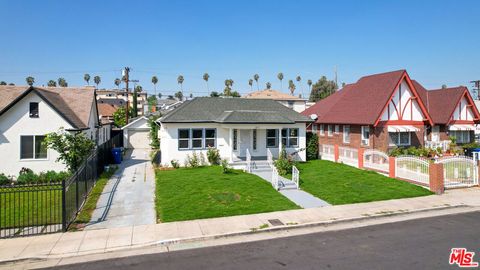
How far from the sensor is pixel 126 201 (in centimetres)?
1371

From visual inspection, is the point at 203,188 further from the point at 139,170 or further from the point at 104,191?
the point at 139,170

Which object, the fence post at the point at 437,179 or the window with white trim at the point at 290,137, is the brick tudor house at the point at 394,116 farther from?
the fence post at the point at 437,179

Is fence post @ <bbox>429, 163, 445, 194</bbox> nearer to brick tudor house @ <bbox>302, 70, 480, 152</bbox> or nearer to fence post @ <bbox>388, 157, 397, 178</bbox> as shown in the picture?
fence post @ <bbox>388, 157, 397, 178</bbox>

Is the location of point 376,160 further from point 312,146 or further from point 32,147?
point 32,147

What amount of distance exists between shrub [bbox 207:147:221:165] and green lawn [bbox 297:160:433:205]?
20.1 feet

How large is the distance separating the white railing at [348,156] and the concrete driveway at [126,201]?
544 inches

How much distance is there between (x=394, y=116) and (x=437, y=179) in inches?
397

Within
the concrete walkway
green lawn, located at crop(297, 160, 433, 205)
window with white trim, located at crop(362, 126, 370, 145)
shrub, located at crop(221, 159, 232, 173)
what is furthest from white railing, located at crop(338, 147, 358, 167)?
shrub, located at crop(221, 159, 232, 173)

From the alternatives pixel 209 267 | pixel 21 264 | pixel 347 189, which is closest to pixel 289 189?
pixel 347 189

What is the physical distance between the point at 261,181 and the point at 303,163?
7.37 m

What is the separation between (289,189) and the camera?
15.7m

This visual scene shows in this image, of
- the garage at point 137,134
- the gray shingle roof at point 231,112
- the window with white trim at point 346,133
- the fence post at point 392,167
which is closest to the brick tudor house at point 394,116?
the window with white trim at point 346,133

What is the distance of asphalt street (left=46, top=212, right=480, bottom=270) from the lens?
7715 millimetres

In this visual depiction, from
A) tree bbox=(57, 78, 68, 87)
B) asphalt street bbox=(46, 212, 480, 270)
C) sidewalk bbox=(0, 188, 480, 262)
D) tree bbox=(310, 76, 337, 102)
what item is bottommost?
asphalt street bbox=(46, 212, 480, 270)
